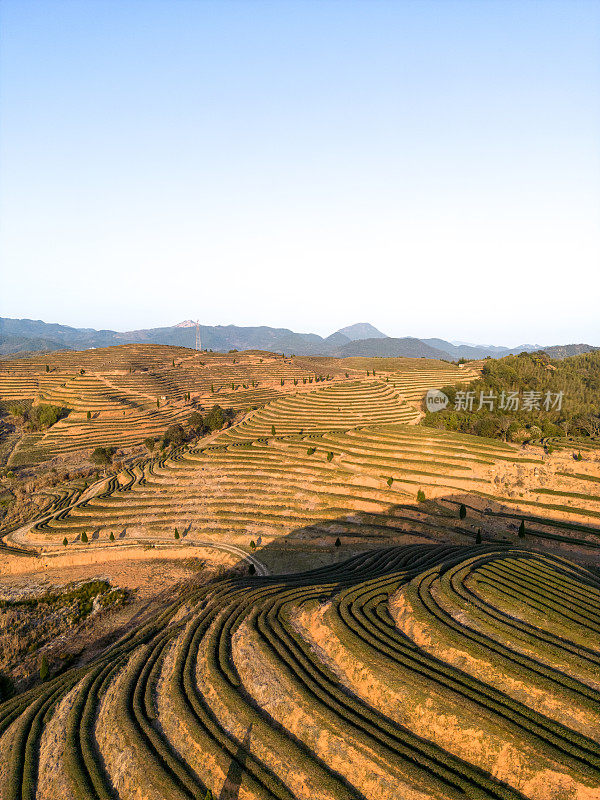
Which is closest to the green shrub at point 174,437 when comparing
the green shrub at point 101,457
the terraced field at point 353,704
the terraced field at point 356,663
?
the green shrub at point 101,457

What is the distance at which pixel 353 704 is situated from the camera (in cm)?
1767

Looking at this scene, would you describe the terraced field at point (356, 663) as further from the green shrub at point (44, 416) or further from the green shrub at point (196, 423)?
the green shrub at point (44, 416)

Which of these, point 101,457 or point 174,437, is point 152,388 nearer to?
point 174,437

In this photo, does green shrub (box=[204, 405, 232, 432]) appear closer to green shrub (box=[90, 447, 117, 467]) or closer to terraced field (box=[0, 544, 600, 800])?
green shrub (box=[90, 447, 117, 467])

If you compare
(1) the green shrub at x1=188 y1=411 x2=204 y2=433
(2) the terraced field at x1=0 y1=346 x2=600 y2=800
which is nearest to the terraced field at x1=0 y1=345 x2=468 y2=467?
(1) the green shrub at x1=188 y1=411 x2=204 y2=433

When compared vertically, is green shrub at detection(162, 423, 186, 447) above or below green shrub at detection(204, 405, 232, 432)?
below

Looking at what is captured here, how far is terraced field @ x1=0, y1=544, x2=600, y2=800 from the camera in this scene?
15.1 metres

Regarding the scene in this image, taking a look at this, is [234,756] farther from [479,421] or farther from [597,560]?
[479,421]

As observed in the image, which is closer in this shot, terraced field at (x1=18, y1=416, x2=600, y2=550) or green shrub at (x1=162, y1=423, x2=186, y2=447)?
terraced field at (x1=18, y1=416, x2=600, y2=550)

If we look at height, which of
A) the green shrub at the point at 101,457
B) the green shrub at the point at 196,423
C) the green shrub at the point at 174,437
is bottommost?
the green shrub at the point at 101,457

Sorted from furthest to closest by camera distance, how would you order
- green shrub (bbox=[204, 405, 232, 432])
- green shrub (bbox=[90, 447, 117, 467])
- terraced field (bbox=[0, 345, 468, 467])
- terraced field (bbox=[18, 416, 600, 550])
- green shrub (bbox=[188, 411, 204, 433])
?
1. green shrub (bbox=[204, 405, 232, 432])
2. green shrub (bbox=[188, 411, 204, 433])
3. terraced field (bbox=[0, 345, 468, 467])
4. green shrub (bbox=[90, 447, 117, 467])
5. terraced field (bbox=[18, 416, 600, 550])

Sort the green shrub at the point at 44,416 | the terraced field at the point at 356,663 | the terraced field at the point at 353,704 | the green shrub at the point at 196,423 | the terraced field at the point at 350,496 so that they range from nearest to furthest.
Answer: the terraced field at the point at 353,704
the terraced field at the point at 356,663
the terraced field at the point at 350,496
the green shrub at the point at 196,423
the green shrub at the point at 44,416

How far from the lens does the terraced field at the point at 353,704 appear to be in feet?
49.5

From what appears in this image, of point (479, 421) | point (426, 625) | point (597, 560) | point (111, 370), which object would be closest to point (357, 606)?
point (426, 625)
